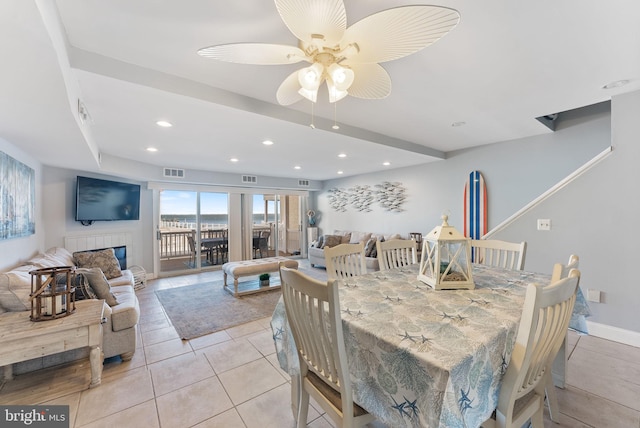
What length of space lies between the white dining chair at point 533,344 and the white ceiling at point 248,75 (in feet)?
4.83

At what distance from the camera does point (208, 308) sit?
363 cm

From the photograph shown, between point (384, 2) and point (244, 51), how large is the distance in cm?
78

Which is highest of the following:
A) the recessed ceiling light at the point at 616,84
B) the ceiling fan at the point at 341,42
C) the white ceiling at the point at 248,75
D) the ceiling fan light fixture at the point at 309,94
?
the recessed ceiling light at the point at 616,84

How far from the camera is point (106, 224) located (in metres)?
4.78

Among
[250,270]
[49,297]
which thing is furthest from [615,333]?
[49,297]

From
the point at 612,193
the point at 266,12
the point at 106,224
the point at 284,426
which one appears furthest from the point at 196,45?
the point at 106,224

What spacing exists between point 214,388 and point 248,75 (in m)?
2.43

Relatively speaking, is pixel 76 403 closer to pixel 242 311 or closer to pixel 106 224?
pixel 242 311

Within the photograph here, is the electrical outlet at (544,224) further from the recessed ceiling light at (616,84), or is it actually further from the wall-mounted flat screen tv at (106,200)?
the wall-mounted flat screen tv at (106,200)

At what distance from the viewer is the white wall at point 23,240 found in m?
2.47

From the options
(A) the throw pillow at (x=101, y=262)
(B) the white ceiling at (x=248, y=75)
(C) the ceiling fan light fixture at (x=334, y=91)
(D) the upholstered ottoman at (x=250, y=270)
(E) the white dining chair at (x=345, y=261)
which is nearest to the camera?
(B) the white ceiling at (x=248, y=75)

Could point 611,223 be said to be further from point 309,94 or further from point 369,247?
point 369,247

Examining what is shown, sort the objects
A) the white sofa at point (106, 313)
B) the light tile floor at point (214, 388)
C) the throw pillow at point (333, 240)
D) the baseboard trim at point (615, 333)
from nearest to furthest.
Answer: the light tile floor at point (214, 388) → the white sofa at point (106, 313) → the baseboard trim at point (615, 333) → the throw pillow at point (333, 240)

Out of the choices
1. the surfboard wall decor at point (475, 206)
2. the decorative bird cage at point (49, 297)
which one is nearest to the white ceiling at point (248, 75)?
the surfboard wall decor at point (475, 206)
